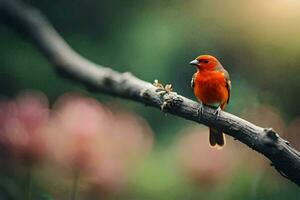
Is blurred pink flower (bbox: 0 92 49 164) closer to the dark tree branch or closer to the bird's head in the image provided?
the dark tree branch

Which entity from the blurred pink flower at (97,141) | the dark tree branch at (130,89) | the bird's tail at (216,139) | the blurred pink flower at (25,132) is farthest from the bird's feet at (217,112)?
the blurred pink flower at (25,132)

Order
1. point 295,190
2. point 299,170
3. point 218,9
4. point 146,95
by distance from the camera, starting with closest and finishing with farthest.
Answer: point 299,170
point 146,95
point 295,190
point 218,9

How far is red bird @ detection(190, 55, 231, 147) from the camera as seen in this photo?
4.38ft


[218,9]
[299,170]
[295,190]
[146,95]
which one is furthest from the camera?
[218,9]

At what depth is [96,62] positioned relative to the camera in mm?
1579

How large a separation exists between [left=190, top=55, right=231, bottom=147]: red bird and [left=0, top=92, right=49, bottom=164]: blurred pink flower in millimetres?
303

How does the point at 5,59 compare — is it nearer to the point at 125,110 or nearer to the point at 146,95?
the point at 125,110

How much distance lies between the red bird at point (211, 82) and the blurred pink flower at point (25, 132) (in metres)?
0.30

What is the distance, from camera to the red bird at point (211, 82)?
1336 millimetres

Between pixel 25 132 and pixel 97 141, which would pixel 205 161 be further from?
pixel 25 132

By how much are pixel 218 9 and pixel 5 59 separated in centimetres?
45

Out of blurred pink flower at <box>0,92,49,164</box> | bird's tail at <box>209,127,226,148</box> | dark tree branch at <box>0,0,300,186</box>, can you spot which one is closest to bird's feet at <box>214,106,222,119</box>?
dark tree branch at <box>0,0,300,186</box>

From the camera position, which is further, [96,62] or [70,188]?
[96,62]

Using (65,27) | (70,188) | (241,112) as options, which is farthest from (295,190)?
(65,27)
